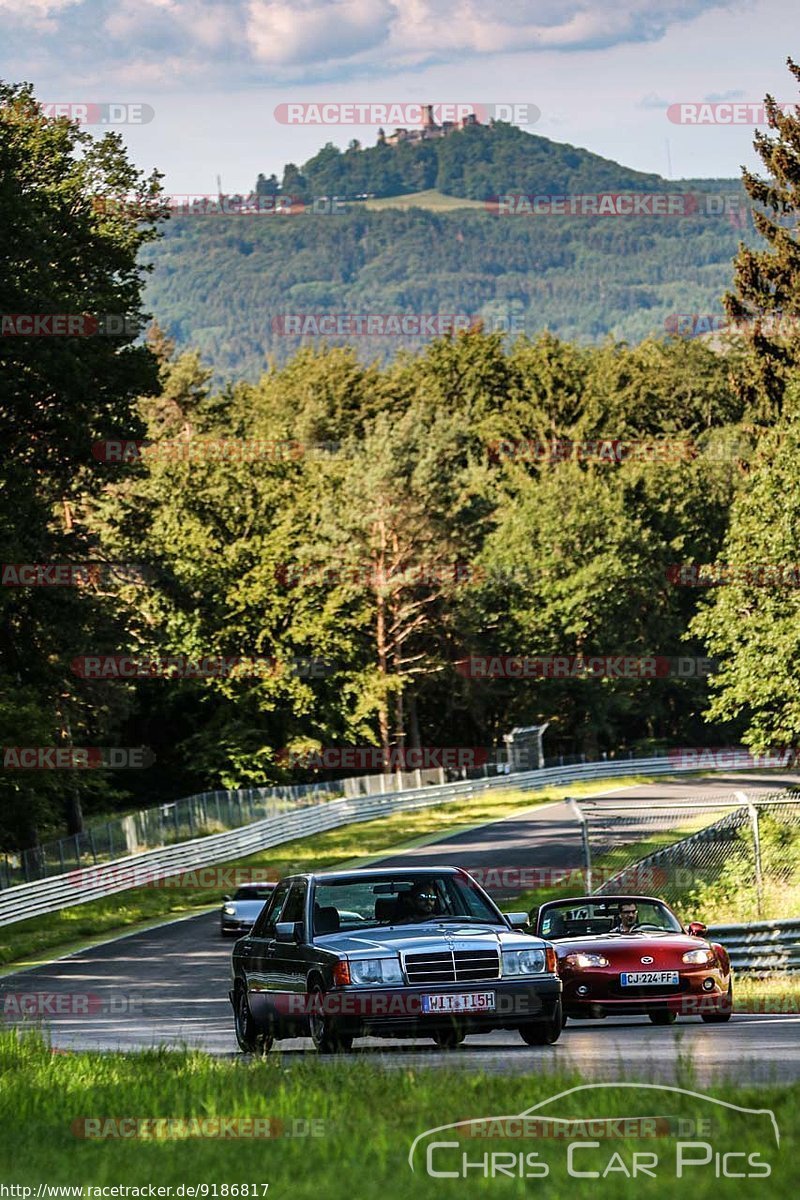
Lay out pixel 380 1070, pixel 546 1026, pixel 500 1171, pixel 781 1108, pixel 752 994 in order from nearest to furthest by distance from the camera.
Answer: pixel 500 1171, pixel 781 1108, pixel 380 1070, pixel 546 1026, pixel 752 994

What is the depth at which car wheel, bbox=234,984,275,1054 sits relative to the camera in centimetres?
1436

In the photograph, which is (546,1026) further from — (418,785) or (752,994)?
(418,785)

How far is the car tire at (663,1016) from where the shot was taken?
16.2 metres

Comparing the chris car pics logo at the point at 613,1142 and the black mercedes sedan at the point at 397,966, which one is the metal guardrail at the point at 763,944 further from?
the chris car pics logo at the point at 613,1142

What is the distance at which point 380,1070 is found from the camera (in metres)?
10.3

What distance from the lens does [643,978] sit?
16.0 metres

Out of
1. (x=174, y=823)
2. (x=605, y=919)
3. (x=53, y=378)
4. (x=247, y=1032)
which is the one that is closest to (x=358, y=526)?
(x=174, y=823)

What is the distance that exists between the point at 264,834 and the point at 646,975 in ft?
127

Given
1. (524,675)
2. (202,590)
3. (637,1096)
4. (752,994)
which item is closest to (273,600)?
Result: (202,590)

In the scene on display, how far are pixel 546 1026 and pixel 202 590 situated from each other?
193 feet

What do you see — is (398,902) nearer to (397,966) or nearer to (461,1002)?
(397,966)

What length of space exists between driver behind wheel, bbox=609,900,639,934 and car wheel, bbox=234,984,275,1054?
3.91 meters

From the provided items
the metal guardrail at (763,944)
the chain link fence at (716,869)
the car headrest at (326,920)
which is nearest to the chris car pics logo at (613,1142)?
the car headrest at (326,920)

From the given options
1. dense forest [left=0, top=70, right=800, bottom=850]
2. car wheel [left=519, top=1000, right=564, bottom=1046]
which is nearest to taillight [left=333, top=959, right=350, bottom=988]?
car wheel [left=519, top=1000, right=564, bottom=1046]
